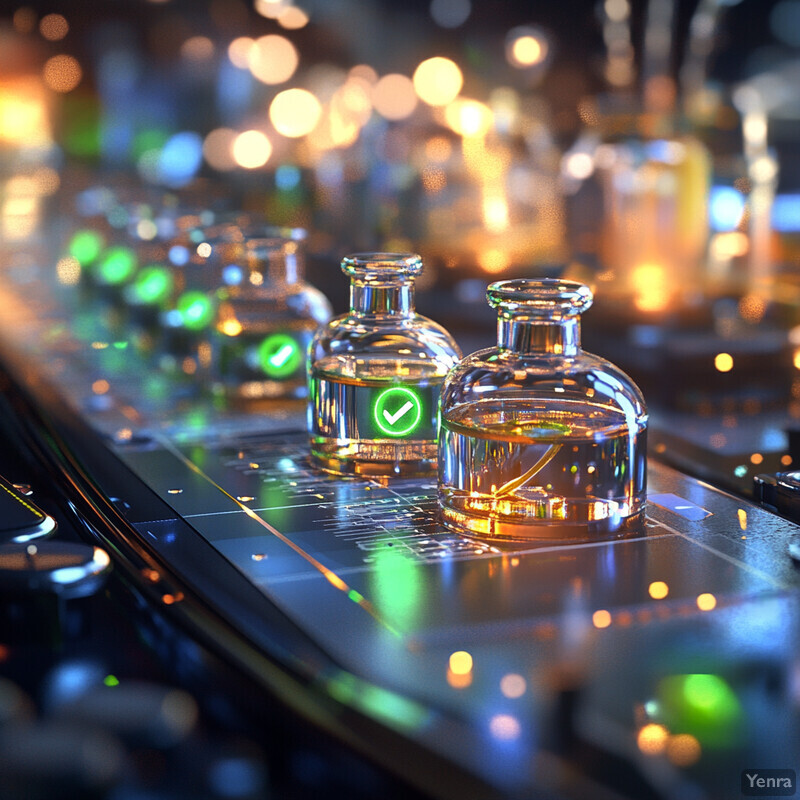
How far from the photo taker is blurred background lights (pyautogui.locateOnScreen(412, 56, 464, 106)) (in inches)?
116

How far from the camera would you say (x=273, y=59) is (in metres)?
3.67

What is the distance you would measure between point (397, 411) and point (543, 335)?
0.17m

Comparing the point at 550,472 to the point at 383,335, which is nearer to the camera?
the point at 550,472

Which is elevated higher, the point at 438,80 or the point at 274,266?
the point at 438,80

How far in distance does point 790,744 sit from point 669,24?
191 cm

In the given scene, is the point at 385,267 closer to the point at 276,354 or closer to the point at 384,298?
the point at 384,298

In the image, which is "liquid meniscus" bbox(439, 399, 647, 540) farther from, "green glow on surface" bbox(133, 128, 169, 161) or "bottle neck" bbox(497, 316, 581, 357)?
"green glow on surface" bbox(133, 128, 169, 161)

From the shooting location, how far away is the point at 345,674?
521 mm

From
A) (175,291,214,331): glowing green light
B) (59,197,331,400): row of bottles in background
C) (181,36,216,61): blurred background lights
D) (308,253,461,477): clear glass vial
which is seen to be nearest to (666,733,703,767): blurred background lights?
(308,253,461,477): clear glass vial

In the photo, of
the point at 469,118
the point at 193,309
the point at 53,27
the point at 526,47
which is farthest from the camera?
the point at 53,27

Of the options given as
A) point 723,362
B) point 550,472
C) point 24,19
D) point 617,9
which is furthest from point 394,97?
point 550,472

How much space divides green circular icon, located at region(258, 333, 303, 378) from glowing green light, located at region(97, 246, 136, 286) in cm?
71

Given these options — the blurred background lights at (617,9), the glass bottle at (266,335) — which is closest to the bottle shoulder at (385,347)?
the glass bottle at (266,335)

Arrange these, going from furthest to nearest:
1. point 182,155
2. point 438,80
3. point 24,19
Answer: point 182,155 → point 24,19 → point 438,80
